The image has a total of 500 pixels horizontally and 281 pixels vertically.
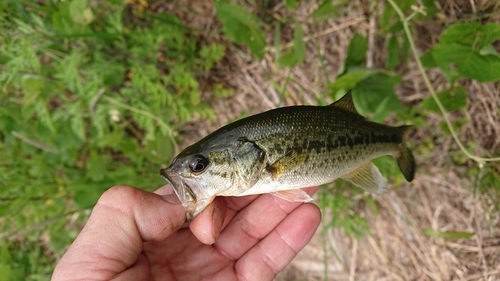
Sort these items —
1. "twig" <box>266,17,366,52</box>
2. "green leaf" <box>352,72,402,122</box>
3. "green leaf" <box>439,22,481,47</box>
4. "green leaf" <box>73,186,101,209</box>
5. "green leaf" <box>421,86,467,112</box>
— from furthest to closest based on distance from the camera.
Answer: "green leaf" <box>73,186,101,209</box>
"twig" <box>266,17,366,52</box>
"green leaf" <box>352,72,402,122</box>
"green leaf" <box>421,86,467,112</box>
"green leaf" <box>439,22,481,47</box>

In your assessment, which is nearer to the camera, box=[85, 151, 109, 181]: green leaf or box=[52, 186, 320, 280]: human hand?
box=[52, 186, 320, 280]: human hand

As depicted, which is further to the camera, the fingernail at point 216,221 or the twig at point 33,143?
the twig at point 33,143

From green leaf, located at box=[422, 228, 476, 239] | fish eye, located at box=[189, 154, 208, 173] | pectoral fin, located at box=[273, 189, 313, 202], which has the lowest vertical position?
green leaf, located at box=[422, 228, 476, 239]

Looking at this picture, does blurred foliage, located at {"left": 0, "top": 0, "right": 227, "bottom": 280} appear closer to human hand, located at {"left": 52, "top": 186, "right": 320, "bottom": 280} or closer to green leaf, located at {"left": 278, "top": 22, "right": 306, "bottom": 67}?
green leaf, located at {"left": 278, "top": 22, "right": 306, "bottom": 67}

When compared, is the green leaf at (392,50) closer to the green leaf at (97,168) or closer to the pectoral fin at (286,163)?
the pectoral fin at (286,163)

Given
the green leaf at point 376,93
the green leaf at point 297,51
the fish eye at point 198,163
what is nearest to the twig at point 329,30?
the green leaf at point 297,51

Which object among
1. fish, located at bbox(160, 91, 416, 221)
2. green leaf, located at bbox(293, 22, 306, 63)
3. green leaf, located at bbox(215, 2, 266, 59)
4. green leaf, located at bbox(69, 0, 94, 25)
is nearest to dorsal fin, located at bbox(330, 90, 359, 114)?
fish, located at bbox(160, 91, 416, 221)

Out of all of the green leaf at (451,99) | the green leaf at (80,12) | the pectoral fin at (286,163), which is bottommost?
the green leaf at (451,99)

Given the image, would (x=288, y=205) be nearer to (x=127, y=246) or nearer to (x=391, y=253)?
(x=127, y=246)
